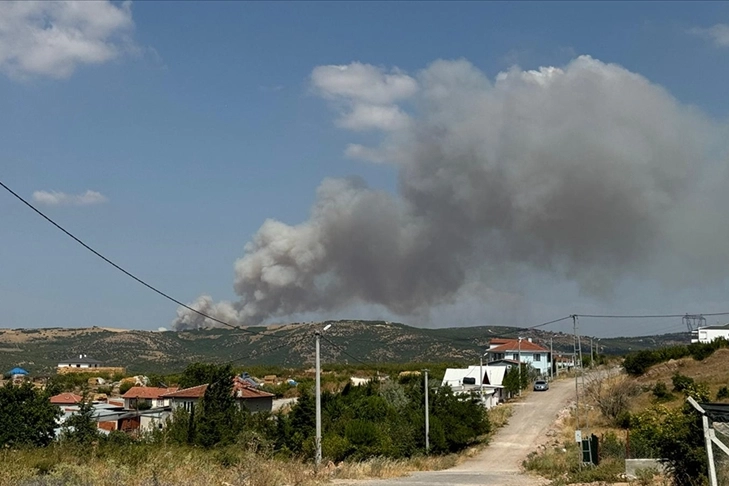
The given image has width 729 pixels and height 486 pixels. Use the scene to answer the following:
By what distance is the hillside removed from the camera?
14900cm

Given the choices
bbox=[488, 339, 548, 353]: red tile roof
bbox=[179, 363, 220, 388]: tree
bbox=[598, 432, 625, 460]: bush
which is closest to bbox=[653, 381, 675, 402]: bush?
bbox=[598, 432, 625, 460]: bush

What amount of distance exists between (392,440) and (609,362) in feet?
235

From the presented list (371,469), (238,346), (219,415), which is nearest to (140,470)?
(371,469)

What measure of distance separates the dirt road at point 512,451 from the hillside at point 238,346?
73499mm

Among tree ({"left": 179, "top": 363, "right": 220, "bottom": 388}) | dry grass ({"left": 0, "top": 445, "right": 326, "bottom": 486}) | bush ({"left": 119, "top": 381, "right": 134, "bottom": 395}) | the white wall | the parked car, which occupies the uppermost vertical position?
the white wall

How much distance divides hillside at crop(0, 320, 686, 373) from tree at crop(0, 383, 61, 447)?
87419 millimetres

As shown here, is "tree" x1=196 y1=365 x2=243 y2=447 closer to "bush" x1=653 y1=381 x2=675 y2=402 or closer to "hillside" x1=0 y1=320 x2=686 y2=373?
"bush" x1=653 y1=381 x2=675 y2=402

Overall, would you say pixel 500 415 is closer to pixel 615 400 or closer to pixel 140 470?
pixel 615 400

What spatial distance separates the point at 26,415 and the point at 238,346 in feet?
412

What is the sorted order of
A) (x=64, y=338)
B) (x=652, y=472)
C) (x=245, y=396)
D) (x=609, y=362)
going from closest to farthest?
1. (x=652, y=472)
2. (x=245, y=396)
3. (x=609, y=362)
4. (x=64, y=338)

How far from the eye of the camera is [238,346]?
16825 cm

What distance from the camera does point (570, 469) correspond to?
29062 mm

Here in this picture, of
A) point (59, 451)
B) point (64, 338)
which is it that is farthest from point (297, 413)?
point (64, 338)

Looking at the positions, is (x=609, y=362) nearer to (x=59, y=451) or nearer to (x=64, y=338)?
(x=59, y=451)
